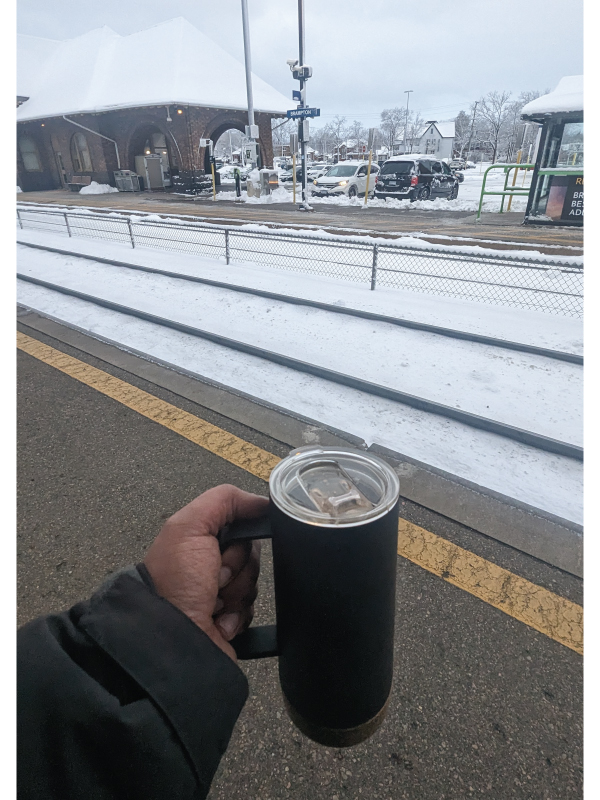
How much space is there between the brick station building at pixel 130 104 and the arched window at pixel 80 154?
0.06 metres

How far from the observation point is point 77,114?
2744 cm

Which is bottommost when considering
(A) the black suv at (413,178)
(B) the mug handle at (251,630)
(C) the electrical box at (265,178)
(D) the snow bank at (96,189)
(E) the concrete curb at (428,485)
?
(E) the concrete curb at (428,485)

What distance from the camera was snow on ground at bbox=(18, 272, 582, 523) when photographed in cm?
277

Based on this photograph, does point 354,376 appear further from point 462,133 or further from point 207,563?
point 462,133

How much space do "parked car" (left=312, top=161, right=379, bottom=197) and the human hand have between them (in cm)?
2138

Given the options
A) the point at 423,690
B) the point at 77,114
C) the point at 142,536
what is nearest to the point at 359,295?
the point at 142,536

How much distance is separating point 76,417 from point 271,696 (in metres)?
2.61

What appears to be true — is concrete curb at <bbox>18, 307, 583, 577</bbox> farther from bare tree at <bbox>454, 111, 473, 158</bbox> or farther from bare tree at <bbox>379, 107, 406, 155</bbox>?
bare tree at <bbox>379, 107, 406, 155</bbox>

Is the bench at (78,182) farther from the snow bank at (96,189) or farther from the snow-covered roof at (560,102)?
the snow-covered roof at (560,102)

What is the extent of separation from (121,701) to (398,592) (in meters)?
1.53

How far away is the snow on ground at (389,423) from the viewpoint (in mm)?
2770

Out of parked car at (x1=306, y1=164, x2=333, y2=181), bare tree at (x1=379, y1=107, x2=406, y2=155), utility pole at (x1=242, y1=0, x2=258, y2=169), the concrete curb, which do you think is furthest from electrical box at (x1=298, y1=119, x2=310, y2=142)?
bare tree at (x1=379, y1=107, x2=406, y2=155)

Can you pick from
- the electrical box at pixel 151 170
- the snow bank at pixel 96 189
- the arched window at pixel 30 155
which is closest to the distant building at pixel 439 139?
the electrical box at pixel 151 170

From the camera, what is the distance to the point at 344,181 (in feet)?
66.7
